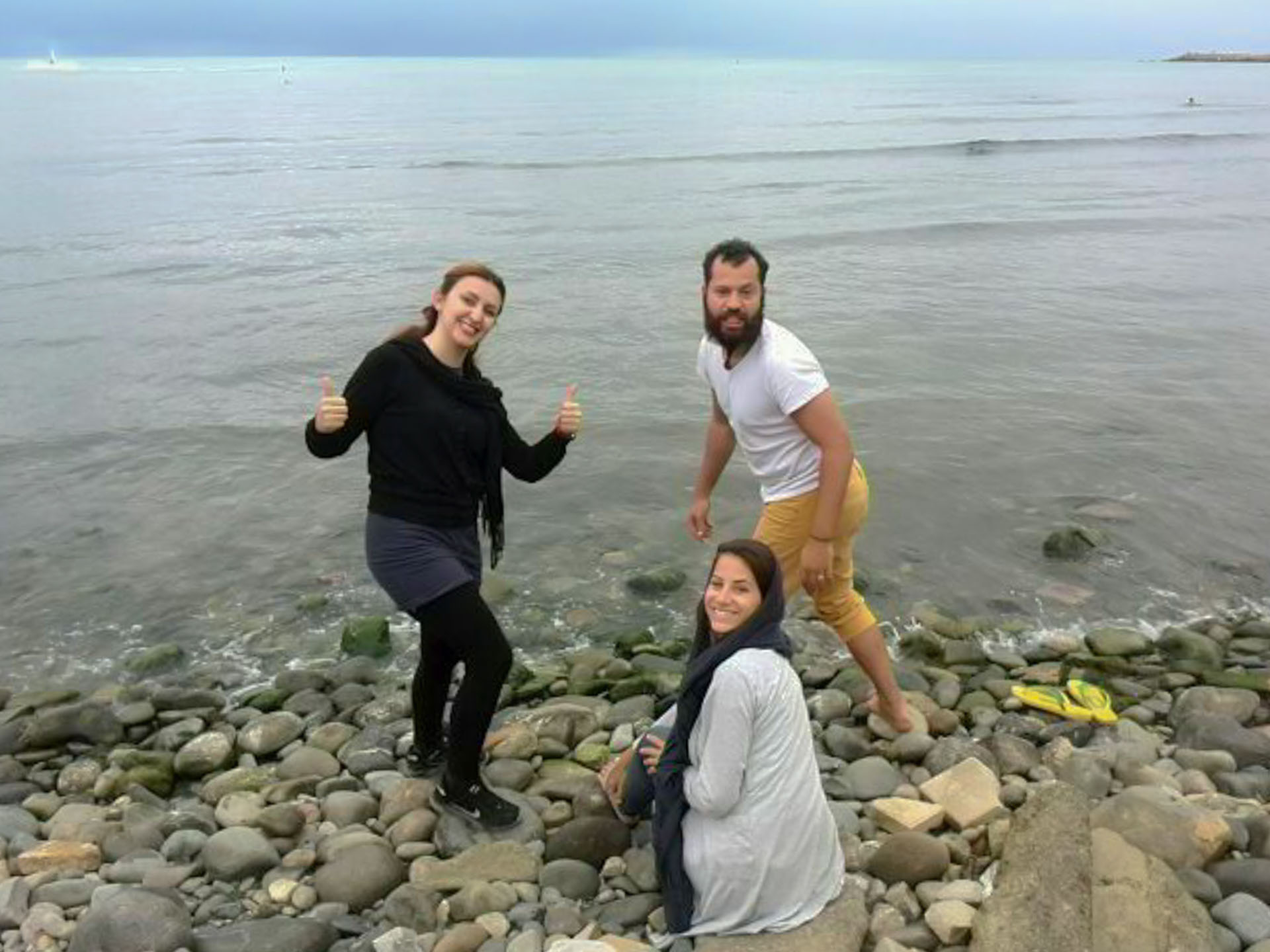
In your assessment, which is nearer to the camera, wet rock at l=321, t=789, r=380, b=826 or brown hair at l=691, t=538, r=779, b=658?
brown hair at l=691, t=538, r=779, b=658

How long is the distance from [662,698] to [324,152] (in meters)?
45.9

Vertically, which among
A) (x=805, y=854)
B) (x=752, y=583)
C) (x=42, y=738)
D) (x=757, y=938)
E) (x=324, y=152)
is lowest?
(x=42, y=738)

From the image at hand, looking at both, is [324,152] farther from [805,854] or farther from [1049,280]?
[805,854]

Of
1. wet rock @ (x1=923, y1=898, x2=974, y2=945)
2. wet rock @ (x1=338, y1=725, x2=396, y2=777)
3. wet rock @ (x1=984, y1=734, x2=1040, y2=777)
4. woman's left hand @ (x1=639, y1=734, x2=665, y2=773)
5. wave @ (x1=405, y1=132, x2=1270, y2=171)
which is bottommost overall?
wet rock @ (x1=338, y1=725, x2=396, y2=777)

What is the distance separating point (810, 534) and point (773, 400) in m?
0.70

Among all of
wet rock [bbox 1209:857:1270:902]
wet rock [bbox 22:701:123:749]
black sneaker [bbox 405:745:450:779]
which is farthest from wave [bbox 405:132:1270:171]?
wet rock [bbox 1209:857:1270:902]

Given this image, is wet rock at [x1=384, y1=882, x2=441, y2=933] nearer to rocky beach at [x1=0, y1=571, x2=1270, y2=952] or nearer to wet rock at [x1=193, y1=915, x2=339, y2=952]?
rocky beach at [x1=0, y1=571, x2=1270, y2=952]

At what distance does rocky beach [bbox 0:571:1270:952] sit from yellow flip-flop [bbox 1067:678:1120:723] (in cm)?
10

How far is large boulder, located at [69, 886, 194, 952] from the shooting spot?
14.0ft

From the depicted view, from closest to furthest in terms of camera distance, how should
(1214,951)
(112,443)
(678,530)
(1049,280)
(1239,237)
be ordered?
(1214,951)
(678,530)
(112,443)
(1049,280)
(1239,237)

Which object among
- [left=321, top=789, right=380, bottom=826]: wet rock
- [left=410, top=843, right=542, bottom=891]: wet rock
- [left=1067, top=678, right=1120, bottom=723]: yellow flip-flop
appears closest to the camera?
[left=410, top=843, right=542, bottom=891]: wet rock

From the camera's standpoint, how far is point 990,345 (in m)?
16.6

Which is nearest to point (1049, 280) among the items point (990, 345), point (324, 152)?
point (990, 345)

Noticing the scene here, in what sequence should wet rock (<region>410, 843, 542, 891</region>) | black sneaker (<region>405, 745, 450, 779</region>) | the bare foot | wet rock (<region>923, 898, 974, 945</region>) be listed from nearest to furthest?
1. wet rock (<region>923, 898, 974, 945</region>)
2. wet rock (<region>410, 843, 542, 891</region>)
3. black sneaker (<region>405, 745, 450, 779</region>)
4. the bare foot
